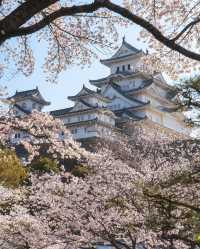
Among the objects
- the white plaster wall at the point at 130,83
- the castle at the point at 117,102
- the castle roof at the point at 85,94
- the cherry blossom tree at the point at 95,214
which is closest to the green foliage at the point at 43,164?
the cherry blossom tree at the point at 95,214

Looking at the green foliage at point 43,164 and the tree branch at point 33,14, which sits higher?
the green foliage at point 43,164

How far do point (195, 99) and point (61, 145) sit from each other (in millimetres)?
2242

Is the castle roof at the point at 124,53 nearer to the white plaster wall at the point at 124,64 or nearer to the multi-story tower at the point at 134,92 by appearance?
the multi-story tower at the point at 134,92

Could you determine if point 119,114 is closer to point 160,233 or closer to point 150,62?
point 160,233

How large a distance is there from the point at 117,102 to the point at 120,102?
0.33 metres

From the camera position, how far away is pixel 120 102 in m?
49.4

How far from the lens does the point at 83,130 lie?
44.2 m

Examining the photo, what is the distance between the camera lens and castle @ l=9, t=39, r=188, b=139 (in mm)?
43969

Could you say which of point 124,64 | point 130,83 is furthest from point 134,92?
point 124,64

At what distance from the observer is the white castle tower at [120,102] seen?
43.9 metres

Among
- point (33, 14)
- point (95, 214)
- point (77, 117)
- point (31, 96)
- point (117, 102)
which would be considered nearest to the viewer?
point (33, 14)

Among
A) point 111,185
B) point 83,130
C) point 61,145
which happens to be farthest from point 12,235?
point 83,130

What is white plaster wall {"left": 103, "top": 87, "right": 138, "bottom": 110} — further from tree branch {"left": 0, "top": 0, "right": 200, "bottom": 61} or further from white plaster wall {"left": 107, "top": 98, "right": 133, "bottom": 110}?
tree branch {"left": 0, "top": 0, "right": 200, "bottom": 61}

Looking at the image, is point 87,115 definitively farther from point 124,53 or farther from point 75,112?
point 124,53
